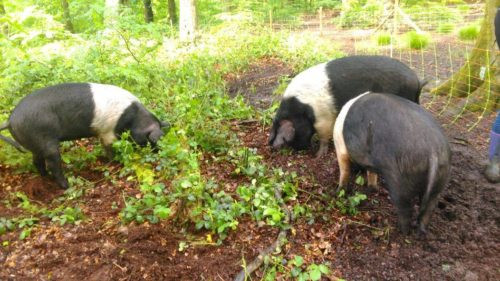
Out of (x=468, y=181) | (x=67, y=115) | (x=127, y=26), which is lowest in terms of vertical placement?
(x=468, y=181)

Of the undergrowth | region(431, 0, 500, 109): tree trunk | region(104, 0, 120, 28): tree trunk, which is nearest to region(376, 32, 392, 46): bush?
the undergrowth

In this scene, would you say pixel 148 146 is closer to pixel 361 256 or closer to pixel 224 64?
pixel 361 256

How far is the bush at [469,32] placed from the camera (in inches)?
375

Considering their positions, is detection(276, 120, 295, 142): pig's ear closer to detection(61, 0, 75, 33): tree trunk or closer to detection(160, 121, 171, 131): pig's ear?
detection(160, 121, 171, 131): pig's ear

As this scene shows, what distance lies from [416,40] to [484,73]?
496cm

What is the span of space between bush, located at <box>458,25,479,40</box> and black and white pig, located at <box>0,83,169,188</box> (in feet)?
28.6

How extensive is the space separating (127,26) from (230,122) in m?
3.74

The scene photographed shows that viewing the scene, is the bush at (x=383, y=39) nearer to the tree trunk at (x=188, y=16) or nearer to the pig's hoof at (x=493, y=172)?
the tree trunk at (x=188, y=16)

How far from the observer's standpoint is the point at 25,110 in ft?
12.6

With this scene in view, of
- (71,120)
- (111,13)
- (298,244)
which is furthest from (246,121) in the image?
(111,13)

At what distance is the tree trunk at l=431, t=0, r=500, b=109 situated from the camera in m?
5.00

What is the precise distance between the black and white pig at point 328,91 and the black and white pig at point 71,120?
156 centimetres

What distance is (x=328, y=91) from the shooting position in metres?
4.36

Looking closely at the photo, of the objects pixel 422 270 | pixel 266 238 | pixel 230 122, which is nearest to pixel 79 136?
pixel 230 122
